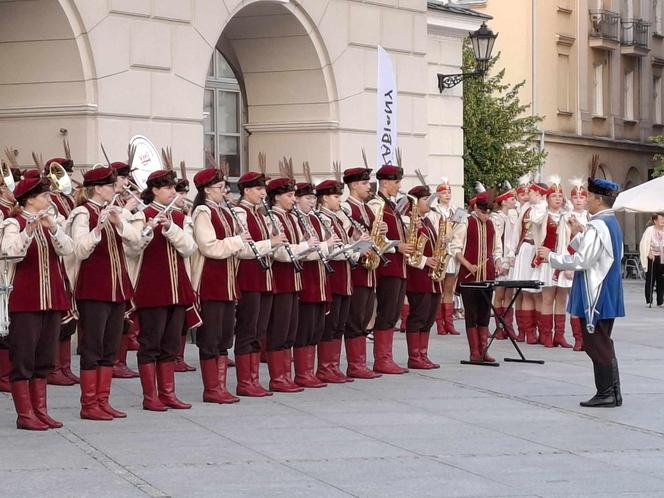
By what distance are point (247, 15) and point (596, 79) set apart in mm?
31144

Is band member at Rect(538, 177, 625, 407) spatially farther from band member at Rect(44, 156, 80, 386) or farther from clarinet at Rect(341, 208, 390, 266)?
band member at Rect(44, 156, 80, 386)

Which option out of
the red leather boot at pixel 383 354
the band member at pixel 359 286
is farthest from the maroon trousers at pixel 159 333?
the red leather boot at pixel 383 354

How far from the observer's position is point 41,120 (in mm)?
16844

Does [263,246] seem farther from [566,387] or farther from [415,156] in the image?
[415,156]

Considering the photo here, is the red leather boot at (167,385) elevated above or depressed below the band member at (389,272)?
below

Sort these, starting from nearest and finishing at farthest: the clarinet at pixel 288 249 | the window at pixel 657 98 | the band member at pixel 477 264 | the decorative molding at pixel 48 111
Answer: the clarinet at pixel 288 249, the band member at pixel 477 264, the decorative molding at pixel 48 111, the window at pixel 657 98

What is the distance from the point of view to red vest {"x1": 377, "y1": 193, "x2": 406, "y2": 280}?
14.6 meters

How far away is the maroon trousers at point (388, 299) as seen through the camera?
14594mm

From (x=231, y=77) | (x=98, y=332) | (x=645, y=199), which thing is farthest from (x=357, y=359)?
(x=645, y=199)

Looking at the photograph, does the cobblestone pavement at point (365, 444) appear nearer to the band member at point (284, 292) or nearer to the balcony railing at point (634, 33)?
the band member at point (284, 292)

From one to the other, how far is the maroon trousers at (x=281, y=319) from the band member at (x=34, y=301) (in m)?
2.49

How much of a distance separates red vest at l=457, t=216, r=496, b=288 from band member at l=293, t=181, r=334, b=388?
8.31ft

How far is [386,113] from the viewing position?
18922 millimetres

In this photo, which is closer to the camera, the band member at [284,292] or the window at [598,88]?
the band member at [284,292]
